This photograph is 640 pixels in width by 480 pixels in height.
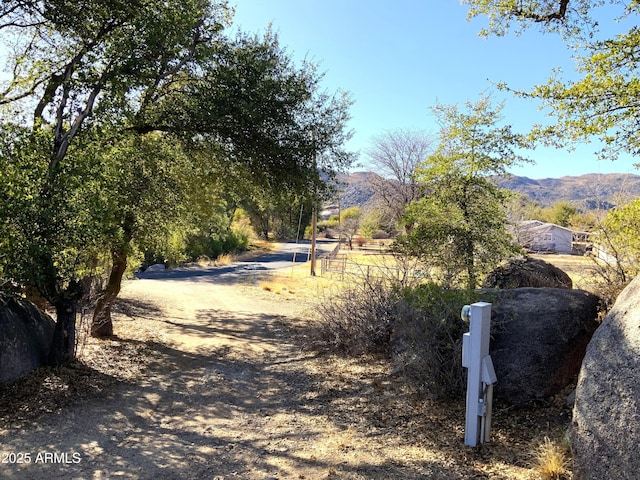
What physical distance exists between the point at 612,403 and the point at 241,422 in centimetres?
391

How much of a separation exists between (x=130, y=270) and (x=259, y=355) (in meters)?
4.39

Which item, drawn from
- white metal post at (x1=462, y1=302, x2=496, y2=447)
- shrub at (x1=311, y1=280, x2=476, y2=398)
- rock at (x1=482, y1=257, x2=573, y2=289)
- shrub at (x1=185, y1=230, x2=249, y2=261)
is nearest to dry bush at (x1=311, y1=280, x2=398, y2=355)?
shrub at (x1=311, y1=280, x2=476, y2=398)

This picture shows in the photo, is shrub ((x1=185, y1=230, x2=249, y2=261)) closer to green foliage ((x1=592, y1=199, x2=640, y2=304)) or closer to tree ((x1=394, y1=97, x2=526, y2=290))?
tree ((x1=394, y1=97, x2=526, y2=290))

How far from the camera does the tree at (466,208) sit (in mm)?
7977

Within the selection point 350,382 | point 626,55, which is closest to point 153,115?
point 350,382

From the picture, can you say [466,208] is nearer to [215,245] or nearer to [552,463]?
[552,463]

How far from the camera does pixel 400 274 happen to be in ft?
25.6

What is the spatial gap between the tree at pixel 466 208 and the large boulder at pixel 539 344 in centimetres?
281

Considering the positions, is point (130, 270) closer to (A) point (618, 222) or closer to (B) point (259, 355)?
(B) point (259, 355)

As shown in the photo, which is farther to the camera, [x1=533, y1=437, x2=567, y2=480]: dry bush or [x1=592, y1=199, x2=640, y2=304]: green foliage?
[x1=592, y1=199, x2=640, y2=304]: green foliage

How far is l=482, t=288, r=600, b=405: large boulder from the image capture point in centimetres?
459

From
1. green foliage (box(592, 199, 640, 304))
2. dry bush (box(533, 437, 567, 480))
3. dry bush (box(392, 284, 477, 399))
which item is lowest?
dry bush (box(533, 437, 567, 480))

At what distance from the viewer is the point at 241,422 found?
5.35 meters

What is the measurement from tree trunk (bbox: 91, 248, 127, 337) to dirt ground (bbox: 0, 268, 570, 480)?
0.50 metres
